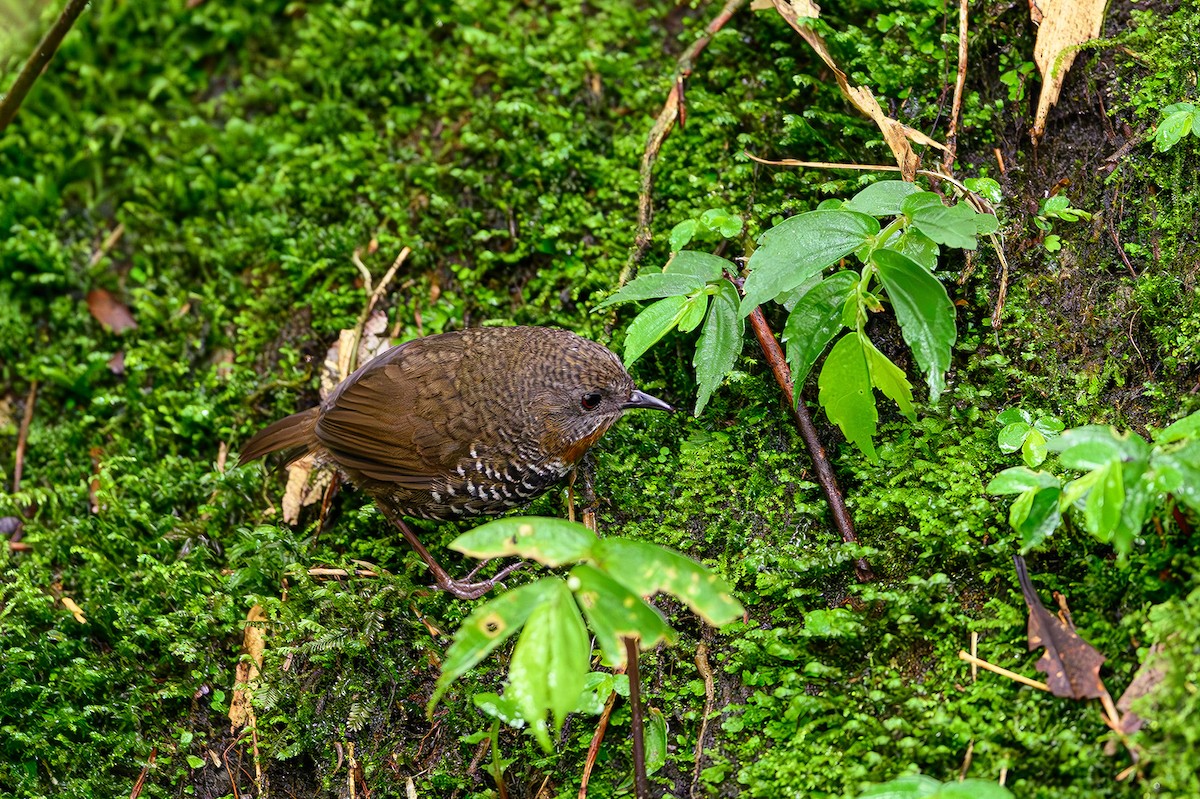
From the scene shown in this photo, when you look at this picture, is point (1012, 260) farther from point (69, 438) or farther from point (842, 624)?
point (69, 438)

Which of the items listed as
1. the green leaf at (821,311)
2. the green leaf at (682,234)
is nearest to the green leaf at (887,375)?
the green leaf at (821,311)

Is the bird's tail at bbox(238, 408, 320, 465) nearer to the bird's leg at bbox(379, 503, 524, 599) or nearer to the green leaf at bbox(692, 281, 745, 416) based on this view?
the bird's leg at bbox(379, 503, 524, 599)

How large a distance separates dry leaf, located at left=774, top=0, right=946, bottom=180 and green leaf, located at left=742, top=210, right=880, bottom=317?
0.80m

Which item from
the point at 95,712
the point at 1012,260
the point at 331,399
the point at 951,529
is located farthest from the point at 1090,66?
the point at 95,712

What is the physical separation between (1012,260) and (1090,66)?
91 centimetres

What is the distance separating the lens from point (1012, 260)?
3.81m

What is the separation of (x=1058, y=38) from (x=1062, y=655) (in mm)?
2495

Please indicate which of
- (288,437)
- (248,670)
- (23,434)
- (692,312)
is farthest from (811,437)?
(23,434)

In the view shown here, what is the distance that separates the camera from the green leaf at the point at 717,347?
3568 mm

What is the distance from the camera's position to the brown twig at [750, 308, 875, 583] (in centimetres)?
346

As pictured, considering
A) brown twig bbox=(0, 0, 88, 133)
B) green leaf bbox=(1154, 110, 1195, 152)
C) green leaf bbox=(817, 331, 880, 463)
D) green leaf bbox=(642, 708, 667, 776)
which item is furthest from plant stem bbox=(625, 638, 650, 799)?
brown twig bbox=(0, 0, 88, 133)

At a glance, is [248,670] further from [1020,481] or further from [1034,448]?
[1034,448]

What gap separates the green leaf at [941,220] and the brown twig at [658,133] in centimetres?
144

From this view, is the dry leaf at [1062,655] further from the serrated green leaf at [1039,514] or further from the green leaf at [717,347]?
the green leaf at [717,347]
